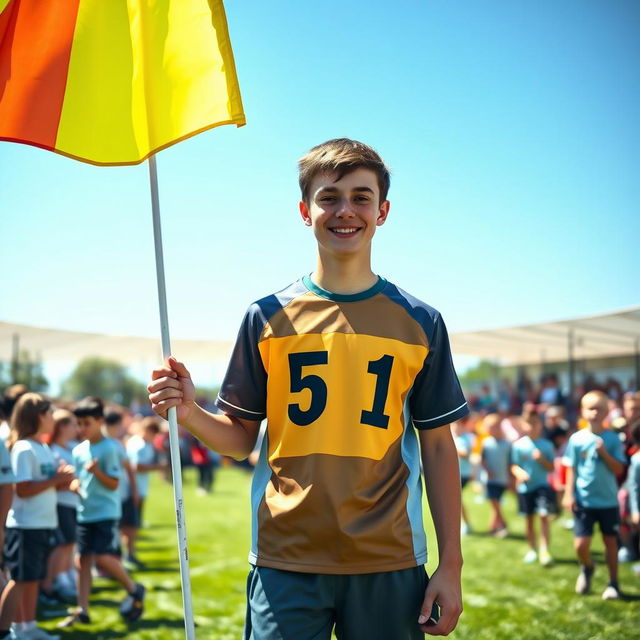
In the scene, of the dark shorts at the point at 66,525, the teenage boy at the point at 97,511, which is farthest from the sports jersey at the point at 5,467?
the dark shorts at the point at 66,525

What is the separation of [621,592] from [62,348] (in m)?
17.8

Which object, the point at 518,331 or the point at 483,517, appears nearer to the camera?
the point at 483,517

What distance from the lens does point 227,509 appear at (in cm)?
1650

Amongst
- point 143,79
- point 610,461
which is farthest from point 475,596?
point 143,79

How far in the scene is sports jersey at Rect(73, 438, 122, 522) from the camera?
7109 mm

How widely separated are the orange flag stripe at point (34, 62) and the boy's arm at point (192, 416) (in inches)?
43.1

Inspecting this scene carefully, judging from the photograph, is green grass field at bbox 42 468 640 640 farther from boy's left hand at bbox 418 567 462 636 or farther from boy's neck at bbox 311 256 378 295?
boy's neck at bbox 311 256 378 295

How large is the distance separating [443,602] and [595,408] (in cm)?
592

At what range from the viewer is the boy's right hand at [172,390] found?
7.77ft

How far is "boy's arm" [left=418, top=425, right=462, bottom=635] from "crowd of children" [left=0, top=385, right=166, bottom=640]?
162 inches

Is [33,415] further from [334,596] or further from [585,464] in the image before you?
[585,464]

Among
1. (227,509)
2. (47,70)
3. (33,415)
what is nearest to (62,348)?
(227,509)

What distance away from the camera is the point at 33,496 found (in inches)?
242

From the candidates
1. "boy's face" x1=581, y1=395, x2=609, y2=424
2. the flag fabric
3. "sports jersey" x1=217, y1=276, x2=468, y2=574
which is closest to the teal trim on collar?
"sports jersey" x1=217, y1=276, x2=468, y2=574
